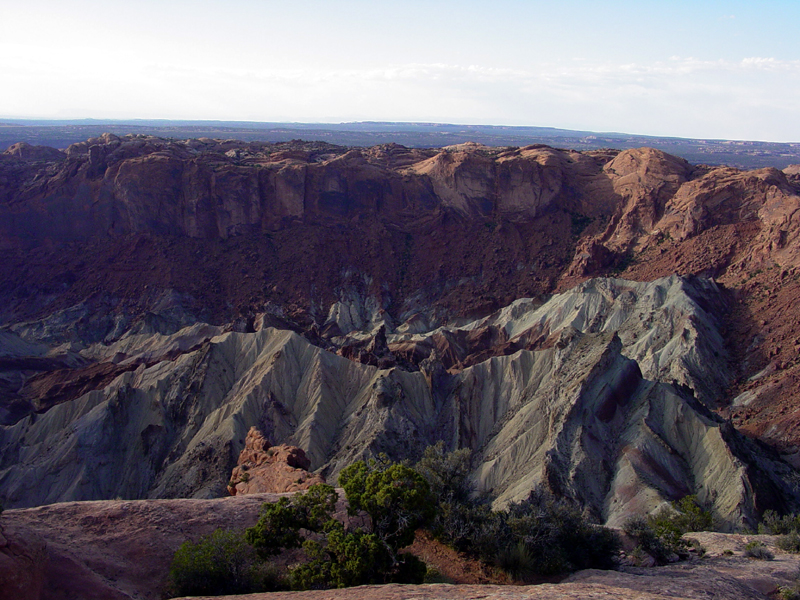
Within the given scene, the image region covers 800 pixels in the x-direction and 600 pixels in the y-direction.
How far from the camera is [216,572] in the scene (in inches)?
674

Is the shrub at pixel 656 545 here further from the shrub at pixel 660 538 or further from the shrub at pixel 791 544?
the shrub at pixel 791 544

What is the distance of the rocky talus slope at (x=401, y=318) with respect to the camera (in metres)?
42.1

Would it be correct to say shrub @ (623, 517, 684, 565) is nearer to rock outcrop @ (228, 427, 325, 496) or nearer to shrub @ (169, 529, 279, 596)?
rock outcrop @ (228, 427, 325, 496)

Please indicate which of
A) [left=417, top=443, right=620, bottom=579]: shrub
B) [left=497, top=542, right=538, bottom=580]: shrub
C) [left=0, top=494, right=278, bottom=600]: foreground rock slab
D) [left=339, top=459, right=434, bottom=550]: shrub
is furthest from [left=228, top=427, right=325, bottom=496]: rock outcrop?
[left=497, top=542, right=538, bottom=580]: shrub

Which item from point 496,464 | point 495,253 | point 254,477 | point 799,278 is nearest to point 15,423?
point 254,477

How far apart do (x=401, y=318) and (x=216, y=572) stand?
59731mm

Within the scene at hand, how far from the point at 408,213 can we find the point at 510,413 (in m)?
47.6

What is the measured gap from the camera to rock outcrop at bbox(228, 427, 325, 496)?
27147 millimetres

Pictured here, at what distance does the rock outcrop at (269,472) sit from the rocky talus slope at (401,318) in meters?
10.1

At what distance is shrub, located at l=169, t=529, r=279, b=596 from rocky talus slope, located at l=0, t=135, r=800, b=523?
76.5 ft

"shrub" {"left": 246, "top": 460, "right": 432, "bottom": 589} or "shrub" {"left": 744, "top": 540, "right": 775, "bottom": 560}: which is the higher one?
"shrub" {"left": 246, "top": 460, "right": 432, "bottom": 589}

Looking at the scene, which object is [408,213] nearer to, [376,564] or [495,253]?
[495,253]

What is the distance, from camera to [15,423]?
5247 cm

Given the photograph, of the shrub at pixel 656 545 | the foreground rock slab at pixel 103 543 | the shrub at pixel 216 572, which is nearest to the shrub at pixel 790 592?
the shrub at pixel 656 545
